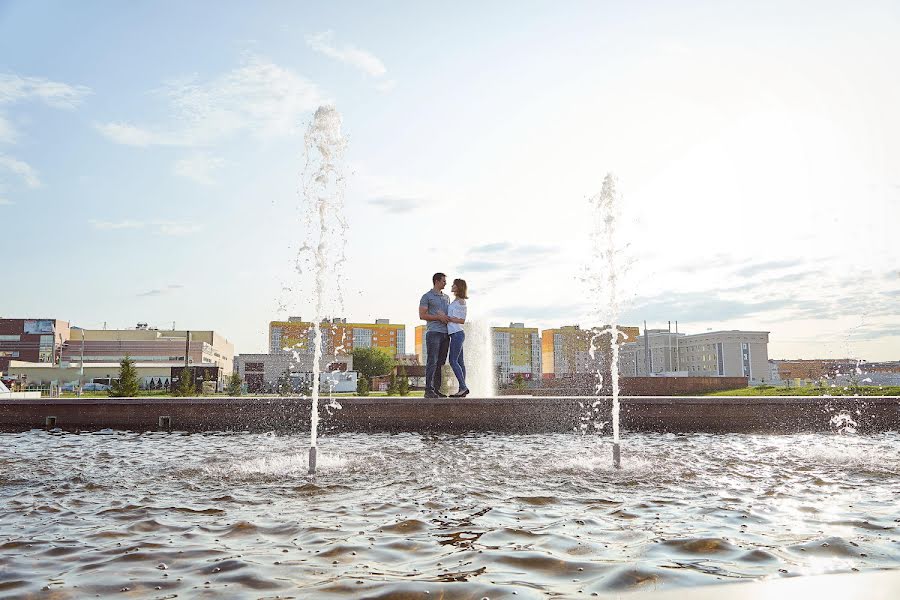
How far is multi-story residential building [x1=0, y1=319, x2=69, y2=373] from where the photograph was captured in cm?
8800

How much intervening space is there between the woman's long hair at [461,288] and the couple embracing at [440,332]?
24cm

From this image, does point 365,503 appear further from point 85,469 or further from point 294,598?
point 85,469

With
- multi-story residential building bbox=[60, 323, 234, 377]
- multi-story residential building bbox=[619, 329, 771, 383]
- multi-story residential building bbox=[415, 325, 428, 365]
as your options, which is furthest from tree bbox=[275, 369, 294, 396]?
multi-story residential building bbox=[619, 329, 771, 383]

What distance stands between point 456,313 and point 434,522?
7.49 metres

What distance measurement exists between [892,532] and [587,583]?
5.95ft

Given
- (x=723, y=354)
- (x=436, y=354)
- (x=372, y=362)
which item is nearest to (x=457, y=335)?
(x=436, y=354)

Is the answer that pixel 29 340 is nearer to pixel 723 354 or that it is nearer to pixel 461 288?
Result: pixel 461 288

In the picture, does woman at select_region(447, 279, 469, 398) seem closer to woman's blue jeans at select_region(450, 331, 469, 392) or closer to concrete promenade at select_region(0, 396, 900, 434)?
woman's blue jeans at select_region(450, 331, 469, 392)

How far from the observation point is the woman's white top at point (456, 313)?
35.5 feet

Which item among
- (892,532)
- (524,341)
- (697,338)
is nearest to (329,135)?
(892,532)

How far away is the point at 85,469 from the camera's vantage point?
5711 mm

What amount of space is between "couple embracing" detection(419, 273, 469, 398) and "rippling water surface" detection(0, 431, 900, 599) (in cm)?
407

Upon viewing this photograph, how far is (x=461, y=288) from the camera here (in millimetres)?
11266

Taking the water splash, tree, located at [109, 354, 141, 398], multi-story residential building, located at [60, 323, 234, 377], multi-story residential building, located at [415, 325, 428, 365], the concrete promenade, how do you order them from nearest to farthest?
the concrete promenade, the water splash, tree, located at [109, 354, 141, 398], multi-story residential building, located at [60, 323, 234, 377], multi-story residential building, located at [415, 325, 428, 365]
